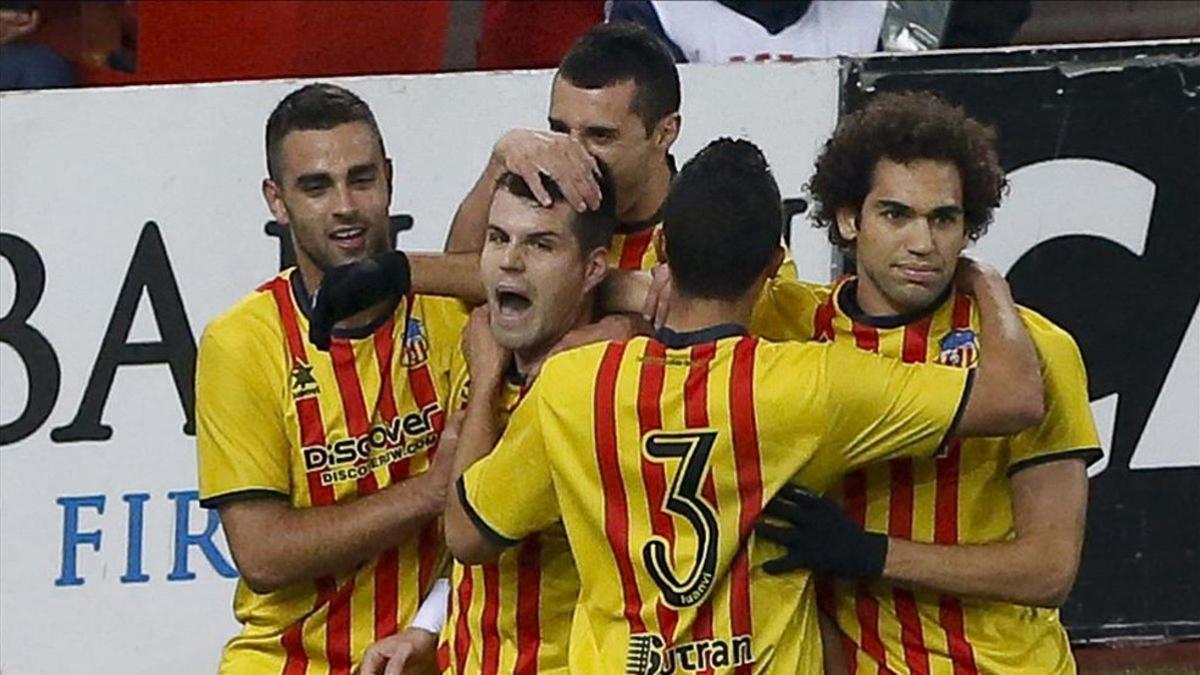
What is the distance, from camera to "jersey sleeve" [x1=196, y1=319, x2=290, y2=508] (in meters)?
4.68

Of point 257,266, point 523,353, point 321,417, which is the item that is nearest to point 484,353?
point 523,353

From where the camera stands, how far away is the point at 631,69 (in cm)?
472

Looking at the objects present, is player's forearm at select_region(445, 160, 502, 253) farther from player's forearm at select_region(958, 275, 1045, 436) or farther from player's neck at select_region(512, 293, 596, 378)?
player's forearm at select_region(958, 275, 1045, 436)

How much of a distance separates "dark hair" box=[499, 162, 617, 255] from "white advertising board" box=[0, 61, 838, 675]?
2.11m

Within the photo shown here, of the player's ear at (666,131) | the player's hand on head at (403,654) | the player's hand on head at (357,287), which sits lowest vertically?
the player's hand on head at (403,654)

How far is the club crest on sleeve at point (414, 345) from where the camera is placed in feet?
15.6

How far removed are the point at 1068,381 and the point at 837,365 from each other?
51 cm

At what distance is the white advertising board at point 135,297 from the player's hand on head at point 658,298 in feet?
7.41

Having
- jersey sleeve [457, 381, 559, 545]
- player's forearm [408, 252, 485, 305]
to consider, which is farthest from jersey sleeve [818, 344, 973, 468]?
player's forearm [408, 252, 485, 305]

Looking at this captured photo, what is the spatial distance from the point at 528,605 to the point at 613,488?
1.49ft

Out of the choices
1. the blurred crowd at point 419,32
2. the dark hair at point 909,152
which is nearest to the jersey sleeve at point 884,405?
the dark hair at point 909,152

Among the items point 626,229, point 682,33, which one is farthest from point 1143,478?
point 626,229

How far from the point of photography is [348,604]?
476 cm

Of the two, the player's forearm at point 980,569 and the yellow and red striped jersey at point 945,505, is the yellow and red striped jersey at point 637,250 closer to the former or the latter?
the yellow and red striped jersey at point 945,505
